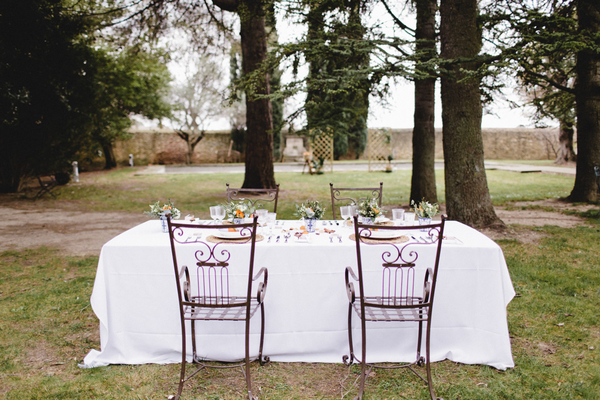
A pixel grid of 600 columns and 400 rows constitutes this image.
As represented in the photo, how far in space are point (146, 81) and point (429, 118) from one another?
1470cm

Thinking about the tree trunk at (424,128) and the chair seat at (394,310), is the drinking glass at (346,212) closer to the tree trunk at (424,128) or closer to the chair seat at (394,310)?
the chair seat at (394,310)

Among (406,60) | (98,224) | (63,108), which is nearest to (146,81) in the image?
(63,108)

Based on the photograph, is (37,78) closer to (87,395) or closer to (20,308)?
(20,308)

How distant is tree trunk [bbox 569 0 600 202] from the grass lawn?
381 cm

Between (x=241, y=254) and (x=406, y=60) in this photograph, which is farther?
(x=406, y=60)

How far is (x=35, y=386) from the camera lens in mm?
2512

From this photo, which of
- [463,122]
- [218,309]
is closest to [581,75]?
[463,122]

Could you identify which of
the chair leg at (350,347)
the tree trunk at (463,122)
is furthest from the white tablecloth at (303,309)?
the tree trunk at (463,122)

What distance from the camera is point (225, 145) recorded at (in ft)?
83.4

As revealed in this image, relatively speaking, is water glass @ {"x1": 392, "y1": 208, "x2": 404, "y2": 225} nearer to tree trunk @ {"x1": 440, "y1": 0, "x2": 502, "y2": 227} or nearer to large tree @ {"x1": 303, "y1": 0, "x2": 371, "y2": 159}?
large tree @ {"x1": 303, "y1": 0, "x2": 371, "y2": 159}

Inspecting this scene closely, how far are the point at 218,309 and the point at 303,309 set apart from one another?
1.83 feet

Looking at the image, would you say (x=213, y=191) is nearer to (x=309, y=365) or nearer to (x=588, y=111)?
(x=588, y=111)

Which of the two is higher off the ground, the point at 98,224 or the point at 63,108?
the point at 63,108

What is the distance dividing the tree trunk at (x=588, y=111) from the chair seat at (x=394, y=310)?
25.6 feet
